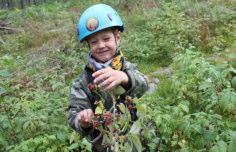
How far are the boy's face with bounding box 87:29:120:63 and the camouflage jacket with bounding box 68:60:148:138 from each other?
119mm

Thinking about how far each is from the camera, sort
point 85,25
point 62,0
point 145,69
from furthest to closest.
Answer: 1. point 62,0
2. point 145,69
3. point 85,25

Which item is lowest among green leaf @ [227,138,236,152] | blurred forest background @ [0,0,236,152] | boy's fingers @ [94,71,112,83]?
blurred forest background @ [0,0,236,152]

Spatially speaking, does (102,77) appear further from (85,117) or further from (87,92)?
(87,92)

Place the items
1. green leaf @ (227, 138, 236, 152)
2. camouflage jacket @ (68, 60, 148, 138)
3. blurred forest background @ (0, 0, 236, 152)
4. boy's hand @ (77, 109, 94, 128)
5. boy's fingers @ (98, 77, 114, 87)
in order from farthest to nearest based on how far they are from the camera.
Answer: blurred forest background @ (0, 0, 236, 152)
camouflage jacket @ (68, 60, 148, 138)
green leaf @ (227, 138, 236, 152)
boy's hand @ (77, 109, 94, 128)
boy's fingers @ (98, 77, 114, 87)

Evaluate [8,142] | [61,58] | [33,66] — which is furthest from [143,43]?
[8,142]

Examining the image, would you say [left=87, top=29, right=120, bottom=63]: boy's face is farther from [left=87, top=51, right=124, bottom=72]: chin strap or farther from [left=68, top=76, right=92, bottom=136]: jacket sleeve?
[left=68, top=76, right=92, bottom=136]: jacket sleeve

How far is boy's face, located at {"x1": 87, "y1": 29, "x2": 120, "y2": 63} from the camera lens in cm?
308

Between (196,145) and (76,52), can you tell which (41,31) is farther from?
(196,145)

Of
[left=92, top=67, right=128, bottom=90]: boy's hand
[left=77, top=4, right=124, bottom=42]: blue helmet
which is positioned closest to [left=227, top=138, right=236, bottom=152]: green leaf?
[left=92, top=67, right=128, bottom=90]: boy's hand

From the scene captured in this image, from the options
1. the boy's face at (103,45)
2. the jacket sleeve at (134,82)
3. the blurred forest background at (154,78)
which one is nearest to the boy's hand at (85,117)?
the blurred forest background at (154,78)

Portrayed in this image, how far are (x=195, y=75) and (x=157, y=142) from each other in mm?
949

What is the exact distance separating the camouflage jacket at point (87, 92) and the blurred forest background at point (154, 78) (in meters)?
0.16

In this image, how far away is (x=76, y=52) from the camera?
8.01 meters

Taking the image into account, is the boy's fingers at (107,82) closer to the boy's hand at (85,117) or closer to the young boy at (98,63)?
the boy's hand at (85,117)
